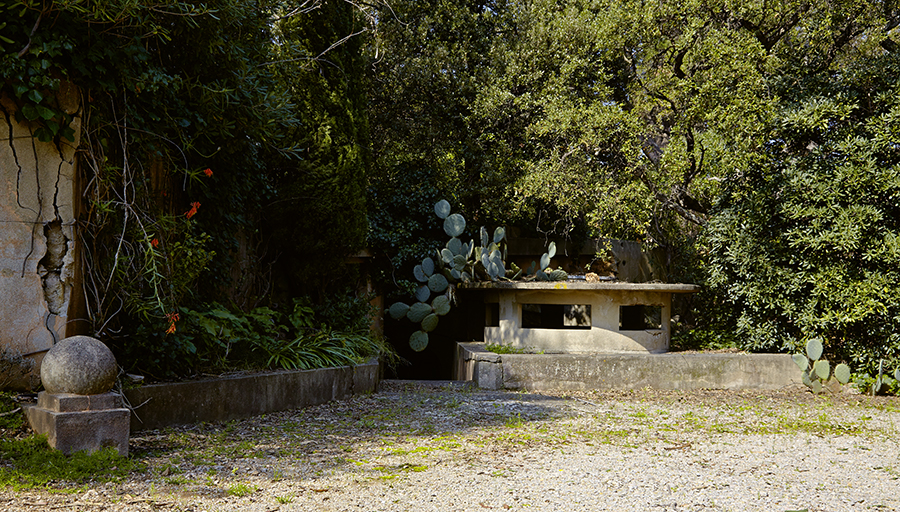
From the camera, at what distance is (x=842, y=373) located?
25.5 feet

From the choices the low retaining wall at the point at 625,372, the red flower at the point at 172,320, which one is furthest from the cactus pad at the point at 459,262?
the red flower at the point at 172,320

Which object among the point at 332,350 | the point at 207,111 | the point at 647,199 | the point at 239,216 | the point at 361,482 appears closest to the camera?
the point at 361,482

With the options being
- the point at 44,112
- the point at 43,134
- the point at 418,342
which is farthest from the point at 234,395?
the point at 418,342

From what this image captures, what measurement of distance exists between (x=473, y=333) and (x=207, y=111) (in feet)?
24.5

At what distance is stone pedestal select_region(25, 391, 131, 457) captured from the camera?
11.9 feet

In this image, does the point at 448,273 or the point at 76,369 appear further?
the point at 448,273

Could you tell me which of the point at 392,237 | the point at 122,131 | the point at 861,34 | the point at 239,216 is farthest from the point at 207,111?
the point at 861,34

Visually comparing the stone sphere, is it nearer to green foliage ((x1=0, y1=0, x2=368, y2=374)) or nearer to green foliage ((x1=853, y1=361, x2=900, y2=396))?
green foliage ((x1=0, y1=0, x2=368, y2=374))

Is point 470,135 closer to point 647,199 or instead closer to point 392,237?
point 392,237

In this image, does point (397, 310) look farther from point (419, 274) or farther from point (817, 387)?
point (817, 387)

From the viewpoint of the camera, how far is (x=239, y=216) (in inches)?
250

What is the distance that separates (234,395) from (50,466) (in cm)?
182

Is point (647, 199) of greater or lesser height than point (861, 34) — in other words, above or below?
Result: below

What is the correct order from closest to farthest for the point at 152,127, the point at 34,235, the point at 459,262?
the point at 34,235 < the point at 152,127 < the point at 459,262
